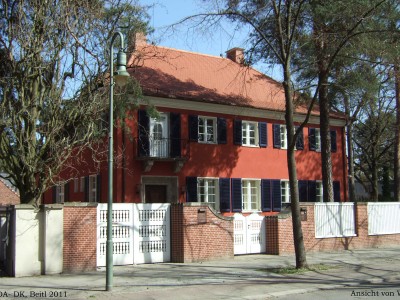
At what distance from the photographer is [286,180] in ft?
88.0

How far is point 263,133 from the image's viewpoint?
25.9 m

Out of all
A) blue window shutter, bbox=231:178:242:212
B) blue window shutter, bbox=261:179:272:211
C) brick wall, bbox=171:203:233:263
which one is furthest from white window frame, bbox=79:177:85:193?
brick wall, bbox=171:203:233:263

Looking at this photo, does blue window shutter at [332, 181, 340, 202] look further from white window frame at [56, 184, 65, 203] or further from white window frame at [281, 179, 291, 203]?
white window frame at [56, 184, 65, 203]

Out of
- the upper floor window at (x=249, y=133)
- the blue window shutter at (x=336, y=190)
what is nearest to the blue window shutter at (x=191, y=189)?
the upper floor window at (x=249, y=133)

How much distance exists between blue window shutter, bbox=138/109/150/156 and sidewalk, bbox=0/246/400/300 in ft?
25.4

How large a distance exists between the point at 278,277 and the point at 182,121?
11995 mm

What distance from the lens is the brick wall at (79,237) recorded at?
1274 centimetres

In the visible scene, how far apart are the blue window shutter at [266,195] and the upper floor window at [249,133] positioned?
218 cm

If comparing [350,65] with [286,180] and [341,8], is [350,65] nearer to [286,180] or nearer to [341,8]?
[341,8]

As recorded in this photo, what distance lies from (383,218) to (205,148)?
8.89 m

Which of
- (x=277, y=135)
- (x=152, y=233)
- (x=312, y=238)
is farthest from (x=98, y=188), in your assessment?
(x=277, y=135)

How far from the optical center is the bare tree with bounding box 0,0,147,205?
526 inches

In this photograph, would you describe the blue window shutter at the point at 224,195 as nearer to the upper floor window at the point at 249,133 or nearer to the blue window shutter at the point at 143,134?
the upper floor window at the point at 249,133

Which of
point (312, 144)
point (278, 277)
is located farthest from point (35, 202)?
point (312, 144)
